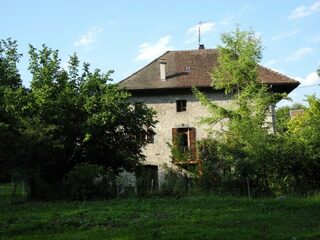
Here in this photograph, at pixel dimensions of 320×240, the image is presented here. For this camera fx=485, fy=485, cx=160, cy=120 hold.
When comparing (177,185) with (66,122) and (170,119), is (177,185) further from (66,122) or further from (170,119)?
(170,119)

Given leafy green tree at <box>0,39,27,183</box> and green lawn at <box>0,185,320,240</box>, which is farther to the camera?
leafy green tree at <box>0,39,27,183</box>

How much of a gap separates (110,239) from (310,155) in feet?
56.4

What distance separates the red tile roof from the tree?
4194 millimetres

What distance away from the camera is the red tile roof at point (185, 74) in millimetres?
38969

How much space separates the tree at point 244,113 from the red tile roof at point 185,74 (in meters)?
4.19

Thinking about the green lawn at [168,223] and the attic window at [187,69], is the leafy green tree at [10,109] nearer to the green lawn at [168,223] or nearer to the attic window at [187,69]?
the green lawn at [168,223]

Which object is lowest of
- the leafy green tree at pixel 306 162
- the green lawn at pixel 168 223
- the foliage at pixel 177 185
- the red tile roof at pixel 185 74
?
the green lawn at pixel 168 223

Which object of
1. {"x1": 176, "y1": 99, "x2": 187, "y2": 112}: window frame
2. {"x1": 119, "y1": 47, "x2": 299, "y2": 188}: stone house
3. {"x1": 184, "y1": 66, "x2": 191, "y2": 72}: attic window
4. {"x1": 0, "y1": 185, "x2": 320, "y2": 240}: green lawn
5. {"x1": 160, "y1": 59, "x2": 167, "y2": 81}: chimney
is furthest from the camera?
{"x1": 184, "y1": 66, "x2": 191, "y2": 72}: attic window

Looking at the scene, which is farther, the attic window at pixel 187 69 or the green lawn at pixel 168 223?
the attic window at pixel 187 69

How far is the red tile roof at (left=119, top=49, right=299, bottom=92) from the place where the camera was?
3897cm

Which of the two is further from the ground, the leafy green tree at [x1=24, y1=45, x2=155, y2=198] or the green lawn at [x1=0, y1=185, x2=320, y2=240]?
the leafy green tree at [x1=24, y1=45, x2=155, y2=198]

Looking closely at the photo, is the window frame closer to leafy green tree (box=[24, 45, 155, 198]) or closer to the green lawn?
leafy green tree (box=[24, 45, 155, 198])

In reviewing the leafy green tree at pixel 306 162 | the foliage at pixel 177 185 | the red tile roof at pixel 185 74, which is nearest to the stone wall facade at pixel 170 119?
the red tile roof at pixel 185 74

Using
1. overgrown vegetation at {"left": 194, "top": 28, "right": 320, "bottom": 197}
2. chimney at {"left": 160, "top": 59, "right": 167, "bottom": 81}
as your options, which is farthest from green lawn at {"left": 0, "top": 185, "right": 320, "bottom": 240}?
chimney at {"left": 160, "top": 59, "right": 167, "bottom": 81}
